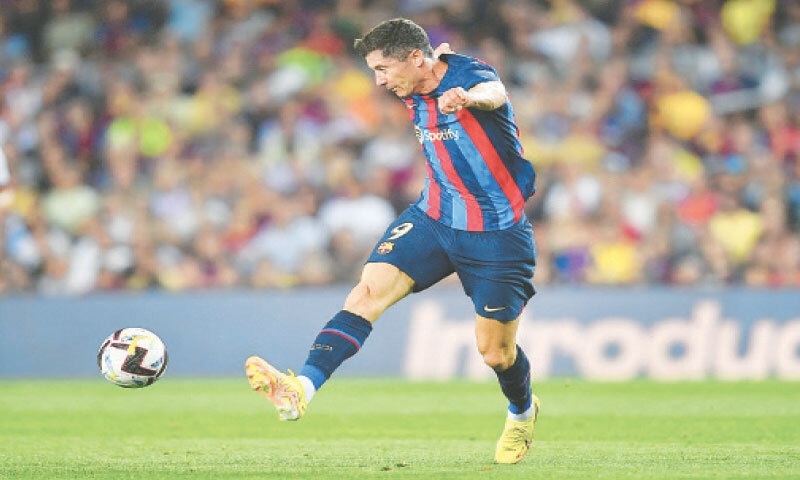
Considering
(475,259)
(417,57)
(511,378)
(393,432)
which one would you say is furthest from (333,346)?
(393,432)

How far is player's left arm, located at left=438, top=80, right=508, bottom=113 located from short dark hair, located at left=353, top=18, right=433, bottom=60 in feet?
1.31

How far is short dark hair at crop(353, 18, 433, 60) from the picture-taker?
22.9 ft

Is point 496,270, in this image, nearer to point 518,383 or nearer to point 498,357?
point 498,357

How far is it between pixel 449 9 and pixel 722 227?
17.6 feet

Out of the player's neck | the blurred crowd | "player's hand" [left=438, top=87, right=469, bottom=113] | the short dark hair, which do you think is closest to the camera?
"player's hand" [left=438, top=87, right=469, bottom=113]

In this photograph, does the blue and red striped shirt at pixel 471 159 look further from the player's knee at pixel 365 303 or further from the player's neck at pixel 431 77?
the player's knee at pixel 365 303

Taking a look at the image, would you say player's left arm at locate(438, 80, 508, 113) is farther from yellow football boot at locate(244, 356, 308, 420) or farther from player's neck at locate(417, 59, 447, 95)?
yellow football boot at locate(244, 356, 308, 420)

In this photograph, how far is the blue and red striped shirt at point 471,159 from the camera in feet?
23.7

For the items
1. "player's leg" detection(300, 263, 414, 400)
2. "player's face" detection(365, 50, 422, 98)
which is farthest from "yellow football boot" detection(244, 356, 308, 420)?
"player's face" detection(365, 50, 422, 98)

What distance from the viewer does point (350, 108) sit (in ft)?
57.7

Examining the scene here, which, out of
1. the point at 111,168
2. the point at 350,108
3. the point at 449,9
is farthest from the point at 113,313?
the point at 449,9

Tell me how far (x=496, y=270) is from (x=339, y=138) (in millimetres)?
10139

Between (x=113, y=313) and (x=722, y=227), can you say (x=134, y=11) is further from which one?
(x=722, y=227)

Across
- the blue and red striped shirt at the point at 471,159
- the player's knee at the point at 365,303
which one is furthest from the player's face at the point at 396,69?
the player's knee at the point at 365,303
